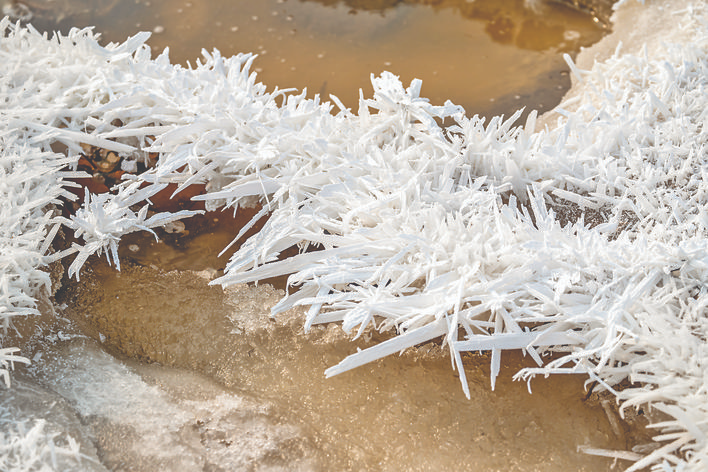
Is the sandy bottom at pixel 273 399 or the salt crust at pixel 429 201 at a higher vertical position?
the salt crust at pixel 429 201

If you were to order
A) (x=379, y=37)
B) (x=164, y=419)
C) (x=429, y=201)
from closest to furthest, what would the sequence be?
(x=164, y=419), (x=429, y=201), (x=379, y=37)

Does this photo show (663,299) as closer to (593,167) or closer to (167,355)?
(593,167)

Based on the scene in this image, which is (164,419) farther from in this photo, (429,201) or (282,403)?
(429,201)

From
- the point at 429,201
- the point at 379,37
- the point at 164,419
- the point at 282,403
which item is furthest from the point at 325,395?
the point at 379,37

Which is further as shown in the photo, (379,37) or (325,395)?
(379,37)

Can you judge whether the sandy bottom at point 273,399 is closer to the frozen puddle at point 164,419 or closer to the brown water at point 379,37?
the frozen puddle at point 164,419

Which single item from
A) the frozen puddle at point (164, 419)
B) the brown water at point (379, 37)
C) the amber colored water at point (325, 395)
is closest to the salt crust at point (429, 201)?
the amber colored water at point (325, 395)

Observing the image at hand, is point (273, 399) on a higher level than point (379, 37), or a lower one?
lower

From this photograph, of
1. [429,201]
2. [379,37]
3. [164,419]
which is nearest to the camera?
[164,419]
